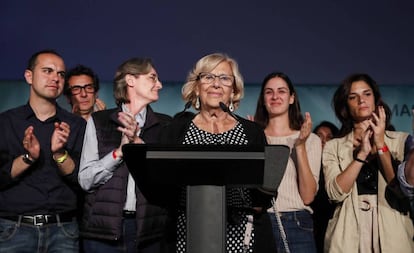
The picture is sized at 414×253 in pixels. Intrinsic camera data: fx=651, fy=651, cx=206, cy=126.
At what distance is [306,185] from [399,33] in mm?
2092

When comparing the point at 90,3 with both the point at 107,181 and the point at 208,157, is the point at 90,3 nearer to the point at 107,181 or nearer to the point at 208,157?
the point at 107,181

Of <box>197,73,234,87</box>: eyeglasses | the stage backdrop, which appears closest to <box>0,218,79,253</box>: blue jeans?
<box>197,73,234,87</box>: eyeglasses

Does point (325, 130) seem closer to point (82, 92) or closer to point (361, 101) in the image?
point (361, 101)

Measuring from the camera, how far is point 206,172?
6.24 feet

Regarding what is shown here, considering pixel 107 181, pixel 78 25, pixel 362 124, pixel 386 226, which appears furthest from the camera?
pixel 78 25

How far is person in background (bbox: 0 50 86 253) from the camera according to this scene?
2.95 meters

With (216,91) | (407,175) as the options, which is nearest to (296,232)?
(407,175)

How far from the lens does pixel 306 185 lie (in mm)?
3277

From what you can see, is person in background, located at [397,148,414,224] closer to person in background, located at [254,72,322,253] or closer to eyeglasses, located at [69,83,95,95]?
person in background, located at [254,72,322,253]

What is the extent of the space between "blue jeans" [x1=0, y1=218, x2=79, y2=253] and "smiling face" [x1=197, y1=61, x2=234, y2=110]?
901mm

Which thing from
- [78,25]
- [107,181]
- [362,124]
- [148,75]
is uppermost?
[78,25]

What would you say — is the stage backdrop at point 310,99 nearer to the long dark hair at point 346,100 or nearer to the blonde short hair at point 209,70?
the long dark hair at point 346,100

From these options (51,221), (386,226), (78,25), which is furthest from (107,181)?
(78,25)

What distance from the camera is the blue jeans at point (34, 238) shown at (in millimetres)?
2926
